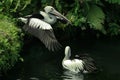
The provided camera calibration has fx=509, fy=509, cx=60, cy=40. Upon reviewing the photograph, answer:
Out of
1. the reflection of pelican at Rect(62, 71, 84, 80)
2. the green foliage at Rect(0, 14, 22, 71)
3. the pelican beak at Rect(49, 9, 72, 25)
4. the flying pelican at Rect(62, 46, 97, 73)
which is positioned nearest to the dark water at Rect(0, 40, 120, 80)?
the reflection of pelican at Rect(62, 71, 84, 80)

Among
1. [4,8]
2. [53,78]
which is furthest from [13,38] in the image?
[4,8]

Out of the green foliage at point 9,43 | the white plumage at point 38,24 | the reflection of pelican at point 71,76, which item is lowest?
the reflection of pelican at point 71,76

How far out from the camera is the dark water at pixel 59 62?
12.8m

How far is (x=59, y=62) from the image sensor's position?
45.9 feet

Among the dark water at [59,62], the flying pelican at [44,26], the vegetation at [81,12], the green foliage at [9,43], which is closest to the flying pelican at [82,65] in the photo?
the dark water at [59,62]

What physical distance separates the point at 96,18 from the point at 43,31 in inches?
135

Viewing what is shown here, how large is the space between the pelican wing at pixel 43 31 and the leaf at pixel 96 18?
9.02 ft

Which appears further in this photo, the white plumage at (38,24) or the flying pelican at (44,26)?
the white plumage at (38,24)

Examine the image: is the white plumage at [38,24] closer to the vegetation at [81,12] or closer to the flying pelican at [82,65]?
the vegetation at [81,12]

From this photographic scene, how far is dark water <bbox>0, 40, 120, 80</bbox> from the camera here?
12750mm

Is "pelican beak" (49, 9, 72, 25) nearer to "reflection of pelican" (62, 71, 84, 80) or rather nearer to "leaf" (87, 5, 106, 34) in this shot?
"leaf" (87, 5, 106, 34)

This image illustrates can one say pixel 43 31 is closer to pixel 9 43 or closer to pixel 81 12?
pixel 9 43

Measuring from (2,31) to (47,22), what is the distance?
1.81 meters

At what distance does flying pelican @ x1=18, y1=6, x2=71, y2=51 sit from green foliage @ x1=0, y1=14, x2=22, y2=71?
385 mm
